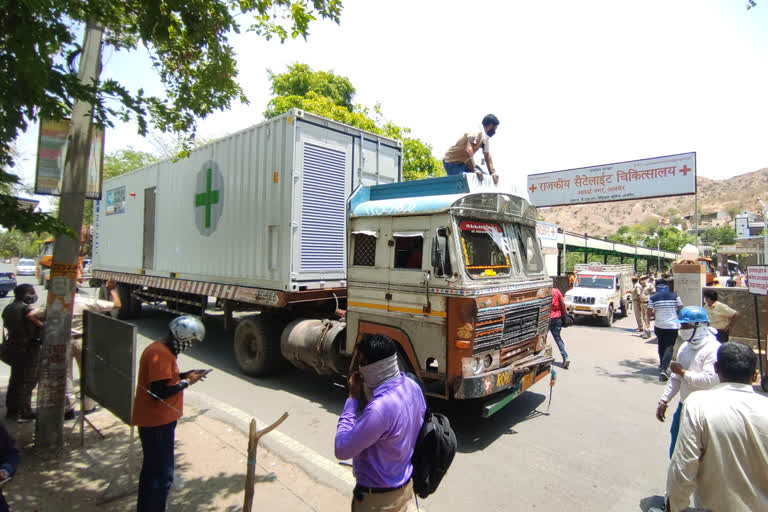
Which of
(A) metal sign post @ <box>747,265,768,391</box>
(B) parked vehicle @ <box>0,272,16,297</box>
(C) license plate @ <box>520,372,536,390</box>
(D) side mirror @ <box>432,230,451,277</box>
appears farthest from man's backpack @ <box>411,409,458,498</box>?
(B) parked vehicle @ <box>0,272,16,297</box>

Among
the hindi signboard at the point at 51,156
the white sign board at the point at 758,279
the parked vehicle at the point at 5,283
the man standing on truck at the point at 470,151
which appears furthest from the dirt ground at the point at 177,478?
the parked vehicle at the point at 5,283

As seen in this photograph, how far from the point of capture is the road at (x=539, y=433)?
3713mm

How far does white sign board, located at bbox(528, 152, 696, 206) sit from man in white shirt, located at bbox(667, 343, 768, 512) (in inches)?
561

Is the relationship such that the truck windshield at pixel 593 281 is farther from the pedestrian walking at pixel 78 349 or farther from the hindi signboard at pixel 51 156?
the hindi signboard at pixel 51 156

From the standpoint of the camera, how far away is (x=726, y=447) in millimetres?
2092

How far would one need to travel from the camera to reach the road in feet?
12.2

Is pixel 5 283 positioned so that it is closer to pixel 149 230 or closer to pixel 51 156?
pixel 149 230

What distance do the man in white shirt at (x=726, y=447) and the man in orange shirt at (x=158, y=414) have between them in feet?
10.2

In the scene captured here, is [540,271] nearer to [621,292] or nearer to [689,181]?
[689,181]

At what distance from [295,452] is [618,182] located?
616 inches

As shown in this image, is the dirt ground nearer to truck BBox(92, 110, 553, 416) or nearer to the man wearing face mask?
truck BBox(92, 110, 553, 416)

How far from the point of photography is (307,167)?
6461mm

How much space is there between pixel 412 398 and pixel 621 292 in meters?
16.8

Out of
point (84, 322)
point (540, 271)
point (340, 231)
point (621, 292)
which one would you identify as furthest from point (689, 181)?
point (84, 322)
